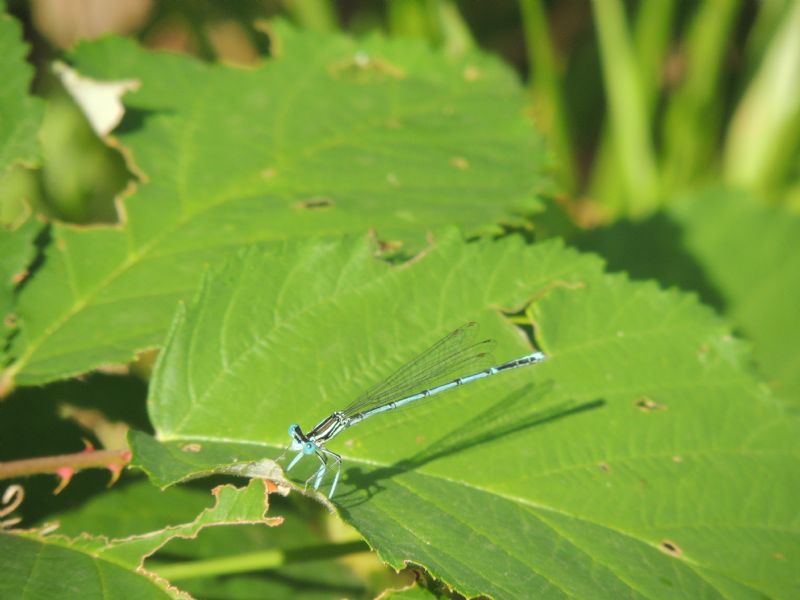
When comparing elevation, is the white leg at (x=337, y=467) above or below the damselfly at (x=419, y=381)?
below

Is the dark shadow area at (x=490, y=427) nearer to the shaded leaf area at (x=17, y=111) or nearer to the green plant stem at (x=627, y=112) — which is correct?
the shaded leaf area at (x=17, y=111)

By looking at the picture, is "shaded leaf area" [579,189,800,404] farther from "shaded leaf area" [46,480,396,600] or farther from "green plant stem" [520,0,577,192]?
"shaded leaf area" [46,480,396,600]

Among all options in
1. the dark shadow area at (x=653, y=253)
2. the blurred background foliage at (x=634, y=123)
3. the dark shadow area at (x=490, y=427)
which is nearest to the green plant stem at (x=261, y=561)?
the dark shadow area at (x=490, y=427)

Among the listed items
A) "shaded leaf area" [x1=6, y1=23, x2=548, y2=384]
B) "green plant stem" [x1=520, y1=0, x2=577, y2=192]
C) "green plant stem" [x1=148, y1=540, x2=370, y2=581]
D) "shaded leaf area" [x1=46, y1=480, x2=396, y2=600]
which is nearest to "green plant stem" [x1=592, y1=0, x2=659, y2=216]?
"green plant stem" [x1=520, y1=0, x2=577, y2=192]

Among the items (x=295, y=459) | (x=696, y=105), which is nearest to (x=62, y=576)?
(x=295, y=459)

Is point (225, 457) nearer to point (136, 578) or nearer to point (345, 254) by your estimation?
point (136, 578)

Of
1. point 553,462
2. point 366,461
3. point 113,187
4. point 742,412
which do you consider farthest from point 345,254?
point 113,187
